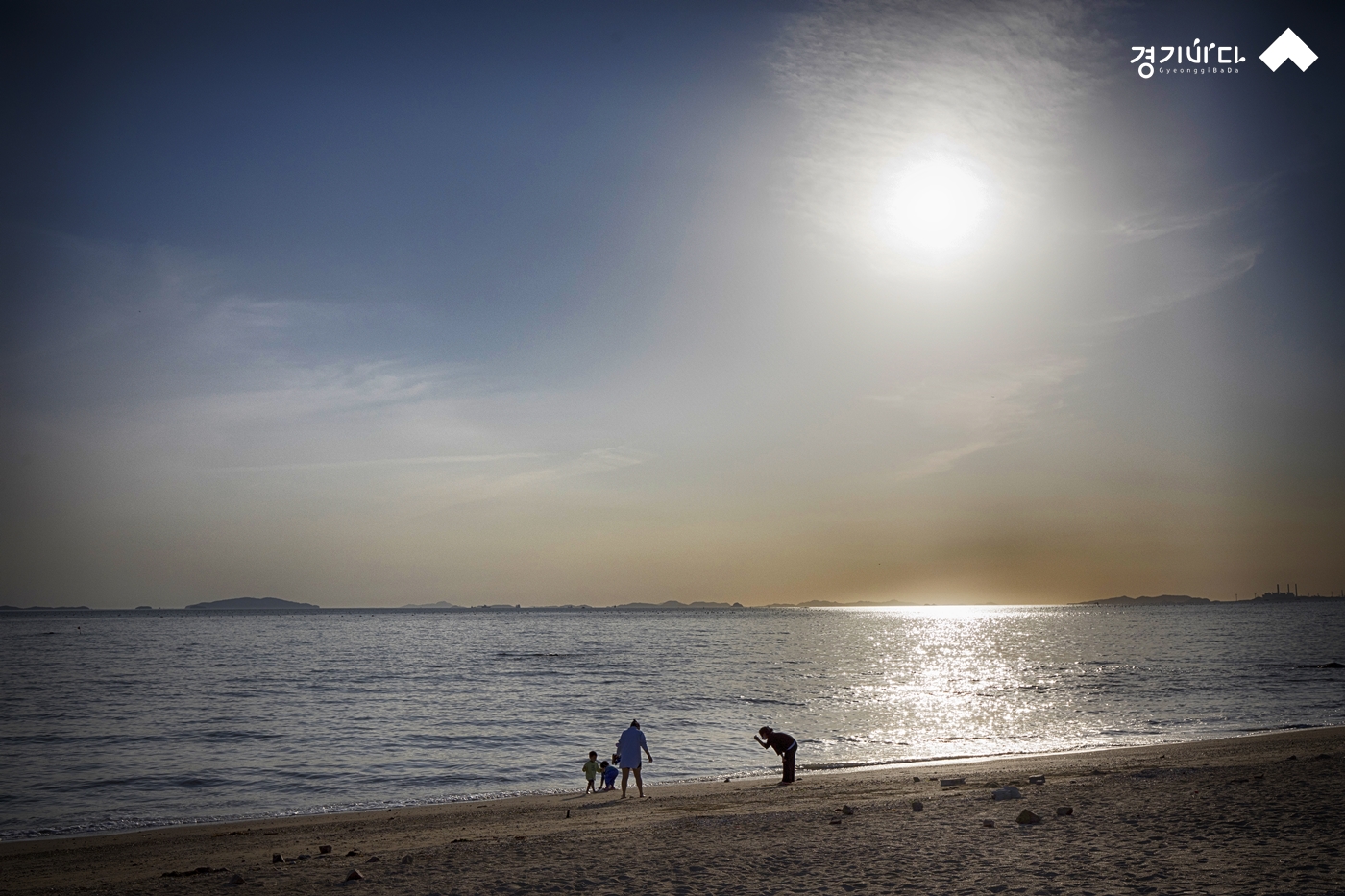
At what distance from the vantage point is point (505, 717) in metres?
35.0

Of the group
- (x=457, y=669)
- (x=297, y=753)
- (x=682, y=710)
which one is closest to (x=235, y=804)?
(x=297, y=753)

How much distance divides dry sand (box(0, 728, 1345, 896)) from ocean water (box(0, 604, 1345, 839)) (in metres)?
4.29

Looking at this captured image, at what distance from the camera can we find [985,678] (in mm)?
55156

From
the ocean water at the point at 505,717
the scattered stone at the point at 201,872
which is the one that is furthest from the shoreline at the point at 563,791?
the scattered stone at the point at 201,872

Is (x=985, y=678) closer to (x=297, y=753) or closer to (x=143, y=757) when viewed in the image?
(x=297, y=753)

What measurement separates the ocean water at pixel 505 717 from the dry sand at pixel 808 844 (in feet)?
14.1

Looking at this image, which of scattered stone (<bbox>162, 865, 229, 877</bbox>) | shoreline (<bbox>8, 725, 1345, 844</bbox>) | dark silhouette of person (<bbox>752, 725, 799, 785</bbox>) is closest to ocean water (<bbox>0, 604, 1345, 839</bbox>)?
shoreline (<bbox>8, 725, 1345, 844</bbox>)

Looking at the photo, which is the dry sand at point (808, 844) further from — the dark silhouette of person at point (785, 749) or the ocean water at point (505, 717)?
the ocean water at point (505, 717)

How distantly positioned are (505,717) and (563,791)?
14928mm

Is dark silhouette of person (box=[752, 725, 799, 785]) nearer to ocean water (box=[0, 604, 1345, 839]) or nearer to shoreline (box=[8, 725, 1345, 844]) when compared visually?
shoreline (box=[8, 725, 1345, 844])

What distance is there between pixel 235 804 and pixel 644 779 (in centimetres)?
1014

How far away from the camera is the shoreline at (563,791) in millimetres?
17547

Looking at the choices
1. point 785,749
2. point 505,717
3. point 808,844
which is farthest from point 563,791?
point 505,717

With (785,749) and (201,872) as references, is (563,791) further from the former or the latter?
(201,872)
